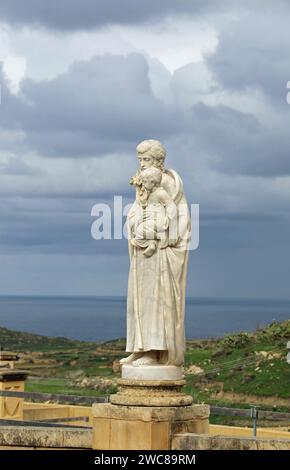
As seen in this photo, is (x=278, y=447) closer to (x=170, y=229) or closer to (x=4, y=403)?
(x=170, y=229)

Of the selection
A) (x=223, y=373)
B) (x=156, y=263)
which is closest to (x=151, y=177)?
(x=156, y=263)

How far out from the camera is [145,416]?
36.7 feet

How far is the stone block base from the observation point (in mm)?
11172

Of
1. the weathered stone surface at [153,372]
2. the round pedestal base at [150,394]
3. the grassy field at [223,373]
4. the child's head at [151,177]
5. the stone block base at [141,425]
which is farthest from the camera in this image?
the grassy field at [223,373]

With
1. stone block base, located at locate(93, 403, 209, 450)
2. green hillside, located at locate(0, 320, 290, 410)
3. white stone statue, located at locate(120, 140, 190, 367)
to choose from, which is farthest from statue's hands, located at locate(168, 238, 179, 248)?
green hillside, located at locate(0, 320, 290, 410)

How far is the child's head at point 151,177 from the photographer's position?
468 inches

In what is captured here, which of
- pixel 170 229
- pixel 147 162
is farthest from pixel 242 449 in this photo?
pixel 147 162

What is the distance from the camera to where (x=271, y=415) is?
15250 mm

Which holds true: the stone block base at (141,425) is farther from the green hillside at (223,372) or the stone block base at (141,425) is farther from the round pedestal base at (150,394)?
the green hillside at (223,372)

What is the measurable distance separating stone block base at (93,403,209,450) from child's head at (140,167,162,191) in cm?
244

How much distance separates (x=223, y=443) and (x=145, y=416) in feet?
2.80

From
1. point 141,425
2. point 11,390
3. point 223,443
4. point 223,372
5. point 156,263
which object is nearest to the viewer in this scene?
point 223,443

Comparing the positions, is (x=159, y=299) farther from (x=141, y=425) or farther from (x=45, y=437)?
(x=45, y=437)

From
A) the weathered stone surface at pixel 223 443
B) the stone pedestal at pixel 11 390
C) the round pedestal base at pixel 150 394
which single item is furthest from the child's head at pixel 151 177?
the stone pedestal at pixel 11 390
